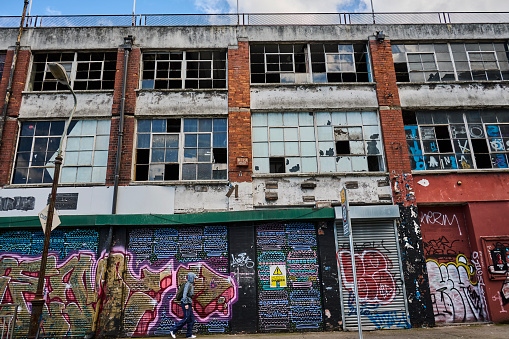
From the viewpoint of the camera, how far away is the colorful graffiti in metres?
10.7

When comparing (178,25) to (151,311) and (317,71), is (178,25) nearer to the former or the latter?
(317,71)

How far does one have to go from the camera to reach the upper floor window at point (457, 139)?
12.0 metres

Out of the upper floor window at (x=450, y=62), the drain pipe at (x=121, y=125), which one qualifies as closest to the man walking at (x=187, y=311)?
the drain pipe at (x=121, y=125)

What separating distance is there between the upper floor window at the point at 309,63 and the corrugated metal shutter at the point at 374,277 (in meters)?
5.59

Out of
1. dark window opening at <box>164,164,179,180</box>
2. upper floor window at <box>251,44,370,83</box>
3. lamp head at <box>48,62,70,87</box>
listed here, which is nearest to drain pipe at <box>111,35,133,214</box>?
dark window opening at <box>164,164,179,180</box>

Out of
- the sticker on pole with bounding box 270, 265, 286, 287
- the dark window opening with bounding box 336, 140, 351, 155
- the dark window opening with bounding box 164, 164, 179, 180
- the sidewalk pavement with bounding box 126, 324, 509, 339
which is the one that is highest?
the dark window opening with bounding box 336, 140, 351, 155

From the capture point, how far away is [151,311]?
34.0 feet

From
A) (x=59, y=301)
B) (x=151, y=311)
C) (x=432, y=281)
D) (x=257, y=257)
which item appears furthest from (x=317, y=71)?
(x=59, y=301)

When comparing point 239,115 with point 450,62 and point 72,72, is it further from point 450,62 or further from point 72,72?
point 450,62

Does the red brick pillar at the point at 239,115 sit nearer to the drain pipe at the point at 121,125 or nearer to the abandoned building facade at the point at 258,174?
the abandoned building facade at the point at 258,174

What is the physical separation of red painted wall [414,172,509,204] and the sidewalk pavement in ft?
12.5

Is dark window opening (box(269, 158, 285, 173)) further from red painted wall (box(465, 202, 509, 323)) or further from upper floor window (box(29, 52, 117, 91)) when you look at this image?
upper floor window (box(29, 52, 117, 91))

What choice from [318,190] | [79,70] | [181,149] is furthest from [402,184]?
[79,70]

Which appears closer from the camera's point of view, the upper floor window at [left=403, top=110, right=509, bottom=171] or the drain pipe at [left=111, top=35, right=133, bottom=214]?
the drain pipe at [left=111, top=35, right=133, bottom=214]
